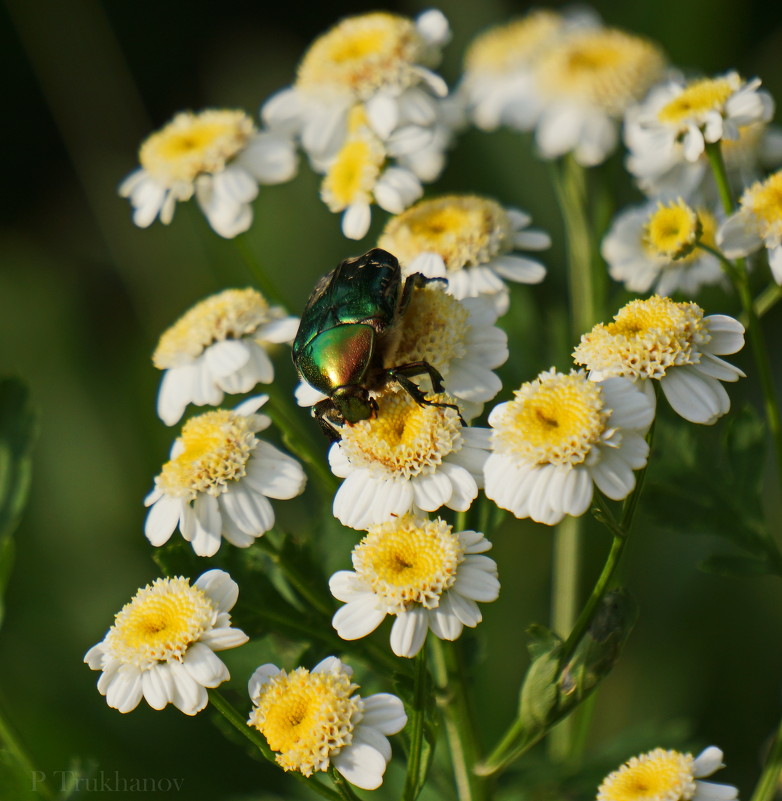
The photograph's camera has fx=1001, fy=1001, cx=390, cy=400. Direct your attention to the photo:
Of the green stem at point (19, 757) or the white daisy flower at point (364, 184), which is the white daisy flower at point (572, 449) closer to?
the white daisy flower at point (364, 184)

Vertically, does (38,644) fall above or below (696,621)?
above

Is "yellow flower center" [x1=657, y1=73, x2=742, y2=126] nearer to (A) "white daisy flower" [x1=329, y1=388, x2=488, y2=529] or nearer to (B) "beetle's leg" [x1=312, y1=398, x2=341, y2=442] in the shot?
(A) "white daisy flower" [x1=329, y1=388, x2=488, y2=529]

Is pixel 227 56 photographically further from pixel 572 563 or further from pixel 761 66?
pixel 572 563

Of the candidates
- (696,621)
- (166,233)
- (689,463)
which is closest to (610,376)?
(689,463)

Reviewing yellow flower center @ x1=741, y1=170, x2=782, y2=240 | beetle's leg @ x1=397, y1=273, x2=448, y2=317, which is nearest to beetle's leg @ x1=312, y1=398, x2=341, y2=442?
beetle's leg @ x1=397, y1=273, x2=448, y2=317

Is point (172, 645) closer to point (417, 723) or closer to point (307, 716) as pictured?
point (307, 716)

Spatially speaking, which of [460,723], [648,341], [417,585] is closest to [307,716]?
[417,585]

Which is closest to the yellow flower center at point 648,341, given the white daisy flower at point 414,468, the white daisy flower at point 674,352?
the white daisy flower at point 674,352
